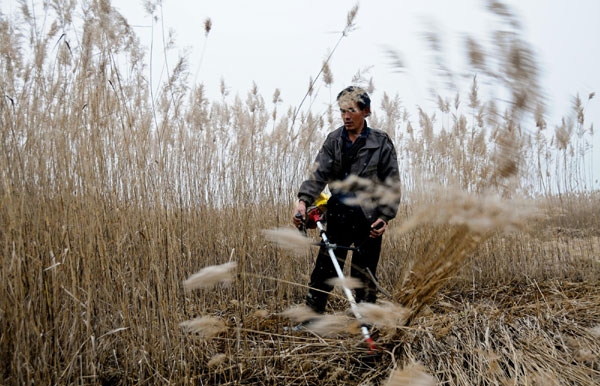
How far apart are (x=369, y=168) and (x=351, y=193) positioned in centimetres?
19

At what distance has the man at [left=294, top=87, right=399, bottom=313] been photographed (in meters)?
2.34

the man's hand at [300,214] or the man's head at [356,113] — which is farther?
the man's head at [356,113]

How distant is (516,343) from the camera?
2059 millimetres

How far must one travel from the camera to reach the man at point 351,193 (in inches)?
92.0

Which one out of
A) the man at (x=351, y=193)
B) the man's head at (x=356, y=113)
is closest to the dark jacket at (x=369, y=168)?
the man at (x=351, y=193)

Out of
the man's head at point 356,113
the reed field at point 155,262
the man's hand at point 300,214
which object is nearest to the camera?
the reed field at point 155,262

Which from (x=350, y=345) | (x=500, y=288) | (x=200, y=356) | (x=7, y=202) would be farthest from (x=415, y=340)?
(x=500, y=288)

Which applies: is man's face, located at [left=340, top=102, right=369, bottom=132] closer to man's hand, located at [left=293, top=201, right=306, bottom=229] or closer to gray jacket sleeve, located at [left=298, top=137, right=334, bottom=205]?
gray jacket sleeve, located at [left=298, top=137, right=334, bottom=205]

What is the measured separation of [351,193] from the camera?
237 centimetres

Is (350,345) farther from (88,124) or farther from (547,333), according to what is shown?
(88,124)

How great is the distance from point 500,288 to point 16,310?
357 cm

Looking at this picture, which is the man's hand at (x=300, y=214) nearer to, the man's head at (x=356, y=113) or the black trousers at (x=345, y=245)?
the black trousers at (x=345, y=245)

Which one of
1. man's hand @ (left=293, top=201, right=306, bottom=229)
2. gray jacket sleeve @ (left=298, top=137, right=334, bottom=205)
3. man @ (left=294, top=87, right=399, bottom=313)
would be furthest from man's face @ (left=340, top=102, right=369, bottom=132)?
man's hand @ (left=293, top=201, right=306, bottom=229)

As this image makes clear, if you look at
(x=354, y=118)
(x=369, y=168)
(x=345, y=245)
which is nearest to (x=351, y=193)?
(x=369, y=168)
